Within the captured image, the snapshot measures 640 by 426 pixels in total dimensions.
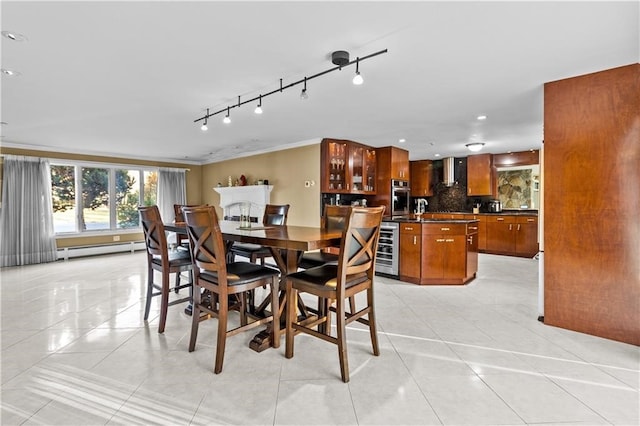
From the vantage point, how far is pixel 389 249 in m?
4.69

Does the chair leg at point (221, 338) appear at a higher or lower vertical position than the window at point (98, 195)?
lower

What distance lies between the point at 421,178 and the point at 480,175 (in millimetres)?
1418

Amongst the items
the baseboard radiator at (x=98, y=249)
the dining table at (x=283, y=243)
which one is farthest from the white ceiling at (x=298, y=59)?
the baseboard radiator at (x=98, y=249)

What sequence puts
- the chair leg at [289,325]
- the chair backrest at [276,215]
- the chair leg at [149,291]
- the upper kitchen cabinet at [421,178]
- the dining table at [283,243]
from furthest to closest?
the upper kitchen cabinet at [421,178]
the chair backrest at [276,215]
the chair leg at [149,291]
the chair leg at [289,325]
the dining table at [283,243]

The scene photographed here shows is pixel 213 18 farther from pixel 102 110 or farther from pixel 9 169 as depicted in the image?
pixel 9 169

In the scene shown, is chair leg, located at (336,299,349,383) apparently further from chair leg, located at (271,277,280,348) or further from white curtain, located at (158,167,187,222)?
white curtain, located at (158,167,187,222)

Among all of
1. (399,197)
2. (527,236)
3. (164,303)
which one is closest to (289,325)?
(164,303)

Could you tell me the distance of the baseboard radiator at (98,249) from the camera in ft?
20.5

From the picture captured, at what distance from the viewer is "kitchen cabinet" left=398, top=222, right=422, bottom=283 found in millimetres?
4336

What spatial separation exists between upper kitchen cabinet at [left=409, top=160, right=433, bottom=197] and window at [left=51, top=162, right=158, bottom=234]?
6.70 m

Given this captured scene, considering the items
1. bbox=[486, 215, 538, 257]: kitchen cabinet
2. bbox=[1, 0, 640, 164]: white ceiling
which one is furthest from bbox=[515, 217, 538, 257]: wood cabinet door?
bbox=[1, 0, 640, 164]: white ceiling

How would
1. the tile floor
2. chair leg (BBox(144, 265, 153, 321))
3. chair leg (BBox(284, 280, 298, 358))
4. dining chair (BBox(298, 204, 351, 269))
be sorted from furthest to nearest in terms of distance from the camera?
chair leg (BBox(144, 265, 153, 321))
dining chair (BBox(298, 204, 351, 269))
chair leg (BBox(284, 280, 298, 358))
the tile floor

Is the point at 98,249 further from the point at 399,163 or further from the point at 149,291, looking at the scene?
the point at 399,163

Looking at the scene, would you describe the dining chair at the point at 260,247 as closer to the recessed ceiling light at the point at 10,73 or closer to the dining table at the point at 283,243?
the dining table at the point at 283,243
